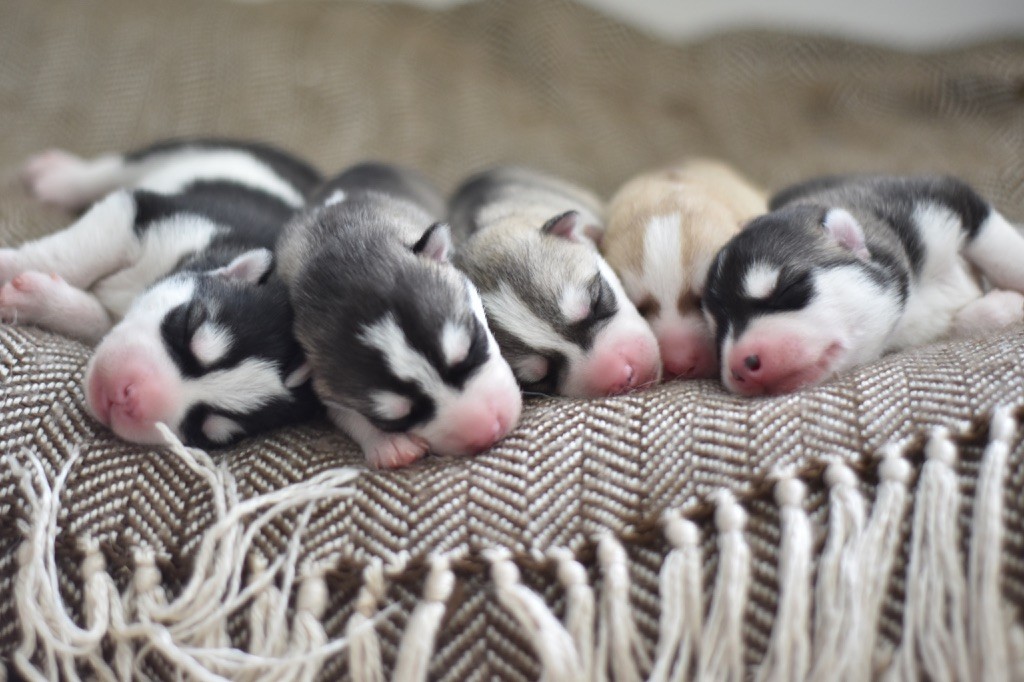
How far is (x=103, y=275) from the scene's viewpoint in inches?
98.3

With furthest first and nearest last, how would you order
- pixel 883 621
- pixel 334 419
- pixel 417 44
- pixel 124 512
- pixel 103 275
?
pixel 417 44
pixel 103 275
pixel 334 419
pixel 124 512
pixel 883 621

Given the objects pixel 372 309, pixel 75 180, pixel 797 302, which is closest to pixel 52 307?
pixel 372 309

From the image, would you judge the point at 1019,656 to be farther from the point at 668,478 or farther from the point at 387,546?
the point at 387,546

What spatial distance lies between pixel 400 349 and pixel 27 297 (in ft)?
3.52

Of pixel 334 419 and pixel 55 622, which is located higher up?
pixel 334 419

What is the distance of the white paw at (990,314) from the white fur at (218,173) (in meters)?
2.16

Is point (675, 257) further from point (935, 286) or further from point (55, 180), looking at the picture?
point (55, 180)

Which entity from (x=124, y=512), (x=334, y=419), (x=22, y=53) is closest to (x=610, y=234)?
(x=334, y=419)

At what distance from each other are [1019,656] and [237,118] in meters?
3.45

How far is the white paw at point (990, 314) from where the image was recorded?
219 centimetres

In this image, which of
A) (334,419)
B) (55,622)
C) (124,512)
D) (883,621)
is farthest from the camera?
(334,419)

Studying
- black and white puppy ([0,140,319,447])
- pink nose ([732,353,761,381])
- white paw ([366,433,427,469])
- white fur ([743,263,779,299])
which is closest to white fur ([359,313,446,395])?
white paw ([366,433,427,469])

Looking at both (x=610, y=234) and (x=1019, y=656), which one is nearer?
(x=1019, y=656)

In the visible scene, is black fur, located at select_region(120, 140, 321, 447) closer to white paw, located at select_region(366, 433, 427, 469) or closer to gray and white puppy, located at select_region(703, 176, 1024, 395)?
white paw, located at select_region(366, 433, 427, 469)
